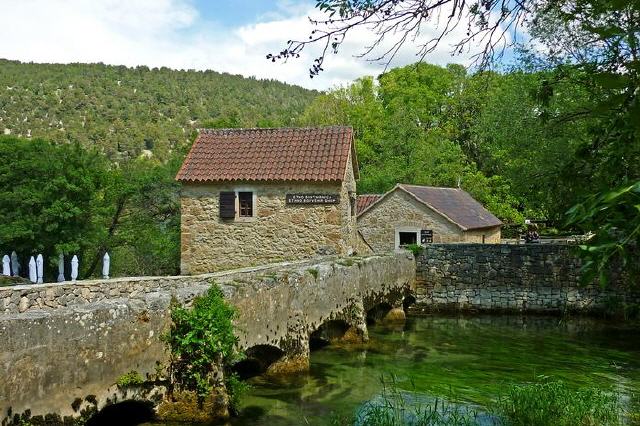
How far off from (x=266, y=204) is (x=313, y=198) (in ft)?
5.27

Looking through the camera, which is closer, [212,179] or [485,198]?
[212,179]

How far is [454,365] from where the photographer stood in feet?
42.3

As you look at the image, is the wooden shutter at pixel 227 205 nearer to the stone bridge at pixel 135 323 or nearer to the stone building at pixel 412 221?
the stone bridge at pixel 135 323

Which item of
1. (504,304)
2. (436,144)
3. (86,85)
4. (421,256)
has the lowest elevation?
(504,304)

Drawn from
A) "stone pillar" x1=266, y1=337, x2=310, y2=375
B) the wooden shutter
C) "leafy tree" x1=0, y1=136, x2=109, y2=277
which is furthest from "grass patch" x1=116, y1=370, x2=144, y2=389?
"leafy tree" x1=0, y1=136, x2=109, y2=277

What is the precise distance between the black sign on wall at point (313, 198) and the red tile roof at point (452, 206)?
18.6 feet

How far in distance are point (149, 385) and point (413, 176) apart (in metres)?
29.1

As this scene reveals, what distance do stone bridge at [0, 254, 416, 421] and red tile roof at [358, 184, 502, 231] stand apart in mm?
6378

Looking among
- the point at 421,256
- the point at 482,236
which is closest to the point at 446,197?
the point at 482,236

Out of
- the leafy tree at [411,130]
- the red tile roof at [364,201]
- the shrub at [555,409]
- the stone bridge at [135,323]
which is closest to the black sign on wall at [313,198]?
the stone bridge at [135,323]

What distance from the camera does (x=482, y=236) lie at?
26438mm

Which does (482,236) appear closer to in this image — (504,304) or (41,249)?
(504,304)

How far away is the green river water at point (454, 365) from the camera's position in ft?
31.6

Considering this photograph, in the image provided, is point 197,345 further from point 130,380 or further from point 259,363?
point 259,363
